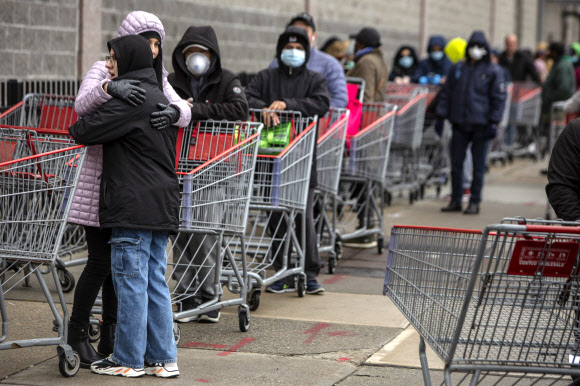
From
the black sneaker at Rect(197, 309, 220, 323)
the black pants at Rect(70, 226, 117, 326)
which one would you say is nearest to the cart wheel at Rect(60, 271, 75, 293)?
the black sneaker at Rect(197, 309, 220, 323)

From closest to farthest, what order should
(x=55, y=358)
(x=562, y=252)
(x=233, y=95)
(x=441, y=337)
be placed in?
(x=562, y=252), (x=441, y=337), (x=55, y=358), (x=233, y=95)

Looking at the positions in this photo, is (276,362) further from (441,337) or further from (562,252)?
Answer: (562,252)

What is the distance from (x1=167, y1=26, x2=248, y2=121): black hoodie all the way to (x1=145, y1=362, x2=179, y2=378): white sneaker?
6.01ft

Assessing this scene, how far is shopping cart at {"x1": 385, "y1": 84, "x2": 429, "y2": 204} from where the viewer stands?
462 inches

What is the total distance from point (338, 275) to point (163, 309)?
330 cm

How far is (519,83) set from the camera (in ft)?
62.4

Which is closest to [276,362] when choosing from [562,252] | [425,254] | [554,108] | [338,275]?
[425,254]

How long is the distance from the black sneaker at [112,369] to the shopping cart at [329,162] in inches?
116

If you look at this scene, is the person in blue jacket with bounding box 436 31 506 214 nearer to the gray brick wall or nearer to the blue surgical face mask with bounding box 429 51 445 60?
the gray brick wall

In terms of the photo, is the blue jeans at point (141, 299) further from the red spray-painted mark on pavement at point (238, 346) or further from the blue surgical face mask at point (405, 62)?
the blue surgical face mask at point (405, 62)

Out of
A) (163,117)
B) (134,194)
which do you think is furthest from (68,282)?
(163,117)

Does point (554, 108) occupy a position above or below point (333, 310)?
above

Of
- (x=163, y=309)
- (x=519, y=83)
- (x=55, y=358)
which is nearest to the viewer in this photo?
(x=163, y=309)

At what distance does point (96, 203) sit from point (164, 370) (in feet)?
2.95
